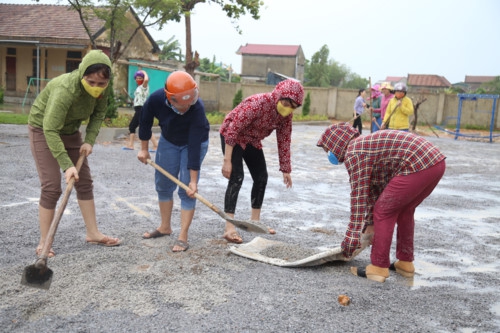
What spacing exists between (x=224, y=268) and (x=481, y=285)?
6.49ft

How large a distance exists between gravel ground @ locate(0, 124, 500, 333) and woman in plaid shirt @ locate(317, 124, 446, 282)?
30 centimetres

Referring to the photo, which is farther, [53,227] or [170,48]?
[170,48]

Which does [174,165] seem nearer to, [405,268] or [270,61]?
[405,268]

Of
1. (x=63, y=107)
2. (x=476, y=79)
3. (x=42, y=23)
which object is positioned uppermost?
(x=476, y=79)

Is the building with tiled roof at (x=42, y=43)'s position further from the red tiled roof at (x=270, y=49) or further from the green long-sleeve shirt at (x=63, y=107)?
the red tiled roof at (x=270, y=49)

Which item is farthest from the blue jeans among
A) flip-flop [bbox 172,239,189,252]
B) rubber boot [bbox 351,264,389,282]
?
rubber boot [bbox 351,264,389,282]

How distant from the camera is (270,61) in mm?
53750

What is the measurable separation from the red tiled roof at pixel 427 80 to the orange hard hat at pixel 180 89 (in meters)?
70.1

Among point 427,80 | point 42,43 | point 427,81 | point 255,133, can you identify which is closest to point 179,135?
point 255,133

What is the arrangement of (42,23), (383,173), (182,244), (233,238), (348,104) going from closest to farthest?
(383,173), (182,244), (233,238), (42,23), (348,104)

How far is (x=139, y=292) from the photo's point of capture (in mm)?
3096

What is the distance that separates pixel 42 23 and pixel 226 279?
2321cm

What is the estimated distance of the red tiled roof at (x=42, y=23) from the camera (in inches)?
853

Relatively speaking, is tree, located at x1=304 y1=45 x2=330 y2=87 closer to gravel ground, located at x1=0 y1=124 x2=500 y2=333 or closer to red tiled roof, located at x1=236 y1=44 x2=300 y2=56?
red tiled roof, located at x1=236 y1=44 x2=300 y2=56
